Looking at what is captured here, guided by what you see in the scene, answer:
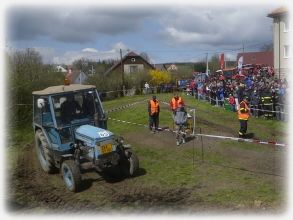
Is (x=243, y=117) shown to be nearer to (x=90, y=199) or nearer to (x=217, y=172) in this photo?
(x=217, y=172)

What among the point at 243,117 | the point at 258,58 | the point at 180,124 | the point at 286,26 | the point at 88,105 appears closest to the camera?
the point at 88,105

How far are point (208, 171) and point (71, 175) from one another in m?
3.49

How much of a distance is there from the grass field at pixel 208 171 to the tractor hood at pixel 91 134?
1.16 meters

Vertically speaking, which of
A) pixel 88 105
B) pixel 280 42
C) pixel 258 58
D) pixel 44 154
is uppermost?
pixel 280 42

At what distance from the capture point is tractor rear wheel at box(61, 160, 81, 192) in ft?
33.9

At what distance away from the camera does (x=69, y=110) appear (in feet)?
37.7

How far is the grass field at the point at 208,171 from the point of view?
347 inches

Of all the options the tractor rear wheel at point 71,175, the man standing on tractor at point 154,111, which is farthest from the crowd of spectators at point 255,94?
the tractor rear wheel at point 71,175

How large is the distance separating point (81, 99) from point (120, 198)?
3318mm

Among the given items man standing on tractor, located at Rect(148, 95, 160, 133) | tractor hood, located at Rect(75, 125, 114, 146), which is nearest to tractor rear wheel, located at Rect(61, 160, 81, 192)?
tractor hood, located at Rect(75, 125, 114, 146)

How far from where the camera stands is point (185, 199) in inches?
357

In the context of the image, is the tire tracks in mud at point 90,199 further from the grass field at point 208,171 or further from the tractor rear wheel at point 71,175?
the tractor rear wheel at point 71,175

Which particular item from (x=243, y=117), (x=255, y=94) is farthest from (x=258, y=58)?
(x=243, y=117)

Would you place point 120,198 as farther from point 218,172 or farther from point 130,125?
point 130,125
